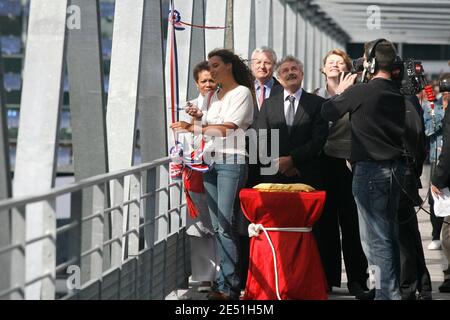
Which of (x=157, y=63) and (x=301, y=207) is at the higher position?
(x=157, y=63)

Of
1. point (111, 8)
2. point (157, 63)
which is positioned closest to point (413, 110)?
point (157, 63)

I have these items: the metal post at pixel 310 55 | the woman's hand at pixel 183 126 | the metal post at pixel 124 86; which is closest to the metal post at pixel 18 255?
the woman's hand at pixel 183 126

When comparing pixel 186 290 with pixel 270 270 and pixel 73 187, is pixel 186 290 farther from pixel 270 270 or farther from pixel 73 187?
pixel 73 187

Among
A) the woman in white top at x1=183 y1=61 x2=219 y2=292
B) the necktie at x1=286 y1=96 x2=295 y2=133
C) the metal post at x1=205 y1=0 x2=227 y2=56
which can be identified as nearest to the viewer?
the woman in white top at x1=183 y1=61 x2=219 y2=292

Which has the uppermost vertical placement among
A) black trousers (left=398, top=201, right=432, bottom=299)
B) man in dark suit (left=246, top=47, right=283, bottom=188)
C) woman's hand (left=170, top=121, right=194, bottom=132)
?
man in dark suit (left=246, top=47, right=283, bottom=188)

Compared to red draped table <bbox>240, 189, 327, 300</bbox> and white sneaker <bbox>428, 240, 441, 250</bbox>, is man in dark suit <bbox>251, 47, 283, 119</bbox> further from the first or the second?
white sneaker <bbox>428, 240, 441, 250</bbox>

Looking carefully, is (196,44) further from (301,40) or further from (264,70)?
(301,40)

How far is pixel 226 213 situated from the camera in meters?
8.00

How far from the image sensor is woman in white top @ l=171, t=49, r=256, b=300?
7.95 metres

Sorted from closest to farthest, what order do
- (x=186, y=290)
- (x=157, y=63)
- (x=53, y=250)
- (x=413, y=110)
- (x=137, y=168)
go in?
(x=53, y=250) → (x=137, y=168) → (x=413, y=110) → (x=186, y=290) → (x=157, y=63)

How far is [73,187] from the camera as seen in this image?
5.85 meters

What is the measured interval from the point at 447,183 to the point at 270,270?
1.50 meters

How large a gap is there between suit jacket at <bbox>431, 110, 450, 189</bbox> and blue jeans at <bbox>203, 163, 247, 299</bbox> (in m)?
1.35

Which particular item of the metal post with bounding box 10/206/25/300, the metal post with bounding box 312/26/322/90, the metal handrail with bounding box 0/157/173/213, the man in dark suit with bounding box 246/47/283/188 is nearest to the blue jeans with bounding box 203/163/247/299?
the metal handrail with bounding box 0/157/173/213
